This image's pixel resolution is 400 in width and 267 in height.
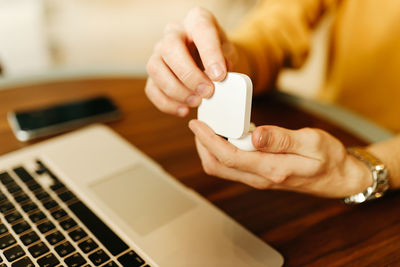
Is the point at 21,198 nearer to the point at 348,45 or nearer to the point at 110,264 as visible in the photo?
the point at 110,264

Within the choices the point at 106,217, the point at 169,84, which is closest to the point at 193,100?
the point at 169,84

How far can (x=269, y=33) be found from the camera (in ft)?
2.04

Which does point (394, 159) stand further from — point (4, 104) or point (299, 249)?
point (4, 104)

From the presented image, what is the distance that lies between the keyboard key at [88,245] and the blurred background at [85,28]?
1105mm

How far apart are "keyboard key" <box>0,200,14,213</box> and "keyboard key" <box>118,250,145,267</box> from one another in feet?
0.45

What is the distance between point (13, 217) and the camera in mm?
361

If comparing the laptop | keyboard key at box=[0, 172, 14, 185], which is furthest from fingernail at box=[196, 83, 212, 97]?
keyboard key at box=[0, 172, 14, 185]

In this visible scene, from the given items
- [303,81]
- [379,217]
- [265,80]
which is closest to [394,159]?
[379,217]

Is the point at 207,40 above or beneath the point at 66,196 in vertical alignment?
above

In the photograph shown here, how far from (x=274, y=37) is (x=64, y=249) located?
47cm

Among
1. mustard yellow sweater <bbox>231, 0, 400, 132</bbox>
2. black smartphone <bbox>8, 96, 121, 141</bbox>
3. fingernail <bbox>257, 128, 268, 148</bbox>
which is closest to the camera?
fingernail <bbox>257, 128, 268, 148</bbox>

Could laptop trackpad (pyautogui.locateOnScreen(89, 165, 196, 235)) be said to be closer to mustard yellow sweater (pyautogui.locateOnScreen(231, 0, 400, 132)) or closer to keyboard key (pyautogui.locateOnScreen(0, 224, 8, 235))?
keyboard key (pyautogui.locateOnScreen(0, 224, 8, 235))

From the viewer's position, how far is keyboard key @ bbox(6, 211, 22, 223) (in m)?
0.36

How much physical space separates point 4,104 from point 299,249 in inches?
19.3
